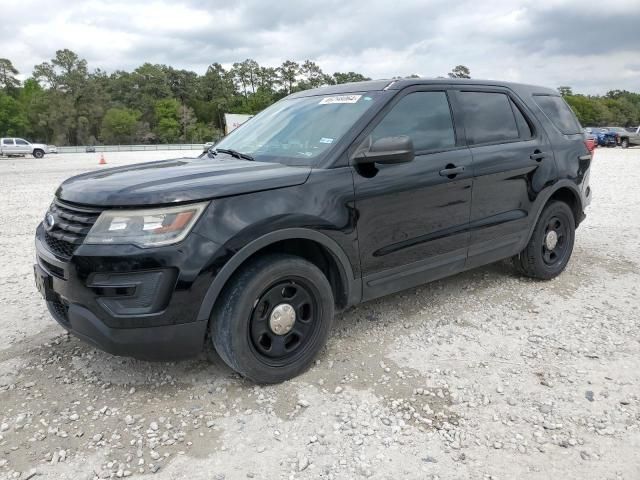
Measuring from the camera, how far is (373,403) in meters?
2.85

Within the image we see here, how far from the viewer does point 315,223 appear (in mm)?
2988

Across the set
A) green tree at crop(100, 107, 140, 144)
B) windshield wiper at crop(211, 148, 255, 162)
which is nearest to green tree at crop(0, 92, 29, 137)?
green tree at crop(100, 107, 140, 144)

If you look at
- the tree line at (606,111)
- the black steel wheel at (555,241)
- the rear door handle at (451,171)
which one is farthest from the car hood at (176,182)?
the tree line at (606,111)

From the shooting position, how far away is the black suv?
2.59 m

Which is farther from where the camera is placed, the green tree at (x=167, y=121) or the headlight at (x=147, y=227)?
the green tree at (x=167, y=121)

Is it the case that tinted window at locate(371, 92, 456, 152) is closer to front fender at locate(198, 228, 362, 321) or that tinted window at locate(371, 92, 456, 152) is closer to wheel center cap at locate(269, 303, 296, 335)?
front fender at locate(198, 228, 362, 321)

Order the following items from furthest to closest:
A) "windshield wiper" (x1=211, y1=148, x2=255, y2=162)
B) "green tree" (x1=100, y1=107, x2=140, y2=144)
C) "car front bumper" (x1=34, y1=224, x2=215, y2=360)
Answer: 1. "green tree" (x1=100, y1=107, x2=140, y2=144)
2. "windshield wiper" (x1=211, y1=148, x2=255, y2=162)
3. "car front bumper" (x1=34, y1=224, x2=215, y2=360)

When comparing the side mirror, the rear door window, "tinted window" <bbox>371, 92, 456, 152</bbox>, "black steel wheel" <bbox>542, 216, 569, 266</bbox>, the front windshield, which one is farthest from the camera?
"black steel wheel" <bbox>542, 216, 569, 266</bbox>

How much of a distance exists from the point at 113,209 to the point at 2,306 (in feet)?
8.20

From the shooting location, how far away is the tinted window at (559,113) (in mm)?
4688

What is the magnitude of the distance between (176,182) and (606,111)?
393 ft

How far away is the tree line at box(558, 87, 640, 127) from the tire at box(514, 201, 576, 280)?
104 meters

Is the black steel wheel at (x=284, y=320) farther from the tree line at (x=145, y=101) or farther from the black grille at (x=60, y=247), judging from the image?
the tree line at (x=145, y=101)

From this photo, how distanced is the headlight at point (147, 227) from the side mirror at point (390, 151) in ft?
3.95
